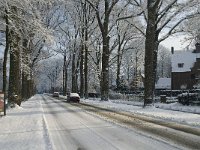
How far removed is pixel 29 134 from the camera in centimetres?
1428

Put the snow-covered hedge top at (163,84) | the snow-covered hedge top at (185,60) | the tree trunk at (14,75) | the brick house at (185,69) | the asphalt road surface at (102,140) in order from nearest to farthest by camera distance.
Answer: the asphalt road surface at (102,140) → the tree trunk at (14,75) → the brick house at (185,69) → the snow-covered hedge top at (185,60) → the snow-covered hedge top at (163,84)

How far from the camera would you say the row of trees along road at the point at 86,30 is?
2489 cm

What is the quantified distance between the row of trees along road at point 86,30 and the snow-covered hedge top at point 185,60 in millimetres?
7446

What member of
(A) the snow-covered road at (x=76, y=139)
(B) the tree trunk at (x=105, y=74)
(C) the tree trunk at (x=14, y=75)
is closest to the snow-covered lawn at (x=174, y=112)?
(A) the snow-covered road at (x=76, y=139)

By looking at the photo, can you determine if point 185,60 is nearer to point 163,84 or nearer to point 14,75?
point 163,84

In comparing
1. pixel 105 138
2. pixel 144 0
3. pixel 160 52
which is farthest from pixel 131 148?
pixel 160 52

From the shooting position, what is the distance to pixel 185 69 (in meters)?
83.8

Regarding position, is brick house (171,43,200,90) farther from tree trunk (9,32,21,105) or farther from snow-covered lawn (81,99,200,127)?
tree trunk (9,32,21,105)

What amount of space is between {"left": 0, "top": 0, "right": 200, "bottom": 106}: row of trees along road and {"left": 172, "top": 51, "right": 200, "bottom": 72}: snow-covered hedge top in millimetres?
7446

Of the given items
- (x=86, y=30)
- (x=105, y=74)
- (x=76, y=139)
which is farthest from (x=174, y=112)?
(x=86, y=30)

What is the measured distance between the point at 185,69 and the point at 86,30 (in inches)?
1151

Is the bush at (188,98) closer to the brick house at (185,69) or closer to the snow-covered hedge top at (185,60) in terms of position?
the brick house at (185,69)

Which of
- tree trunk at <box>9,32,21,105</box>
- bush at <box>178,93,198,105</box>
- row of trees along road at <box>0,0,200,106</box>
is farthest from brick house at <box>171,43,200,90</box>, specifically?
tree trunk at <box>9,32,21,105</box>

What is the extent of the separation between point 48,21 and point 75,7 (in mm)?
9614
